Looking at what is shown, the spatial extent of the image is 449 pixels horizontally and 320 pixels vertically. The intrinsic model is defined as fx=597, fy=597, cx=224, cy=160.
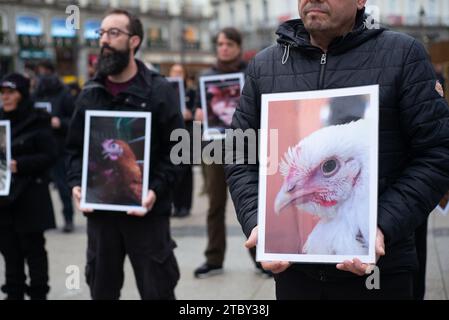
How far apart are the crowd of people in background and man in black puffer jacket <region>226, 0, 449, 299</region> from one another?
0.17 meters

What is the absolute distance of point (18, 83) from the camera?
4434 millimetres

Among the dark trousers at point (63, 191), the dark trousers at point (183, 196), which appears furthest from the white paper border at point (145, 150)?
the dark trousers at point (183, 196)

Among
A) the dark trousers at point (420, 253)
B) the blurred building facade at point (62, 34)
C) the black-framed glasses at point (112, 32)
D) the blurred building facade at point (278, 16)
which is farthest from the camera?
the blurred building facade at point (278, 16)

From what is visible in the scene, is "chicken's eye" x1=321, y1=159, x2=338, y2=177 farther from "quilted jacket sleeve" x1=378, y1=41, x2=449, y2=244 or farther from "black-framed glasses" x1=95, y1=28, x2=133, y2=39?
"black-framed glasses" x1=95, y1=28, x2=133, y2=39

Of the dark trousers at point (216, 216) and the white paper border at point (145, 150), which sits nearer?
the white paper border at point (145, 150)

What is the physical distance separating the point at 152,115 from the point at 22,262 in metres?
1.68

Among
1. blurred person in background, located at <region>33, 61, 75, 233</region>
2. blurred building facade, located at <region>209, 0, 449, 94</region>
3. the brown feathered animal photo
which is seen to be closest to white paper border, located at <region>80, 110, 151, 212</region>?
the brown feathered animal photo

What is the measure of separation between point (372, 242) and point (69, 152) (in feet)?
7.50

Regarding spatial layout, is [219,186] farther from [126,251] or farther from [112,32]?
[112,32]

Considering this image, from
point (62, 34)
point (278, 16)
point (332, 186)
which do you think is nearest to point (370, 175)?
point (332, 186)

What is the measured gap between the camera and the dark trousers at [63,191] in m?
7.31

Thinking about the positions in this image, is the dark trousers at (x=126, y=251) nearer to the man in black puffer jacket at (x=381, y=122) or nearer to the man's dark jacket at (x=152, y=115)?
the man's dark jacket at (x=152, y=115)
